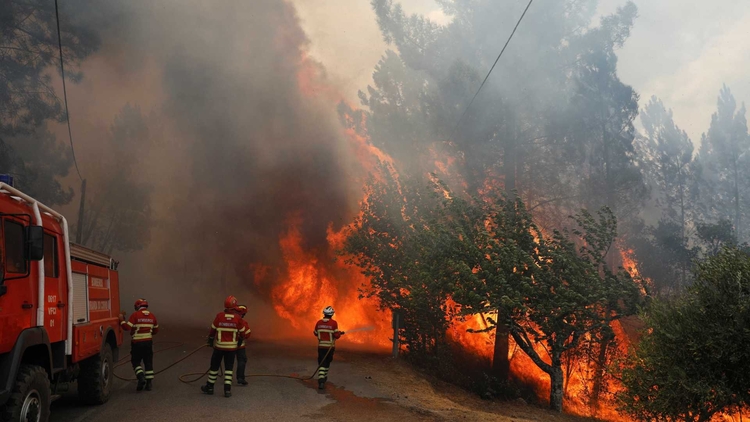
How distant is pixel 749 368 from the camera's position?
28.8 ft

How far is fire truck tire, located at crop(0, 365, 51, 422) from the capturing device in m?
5.90

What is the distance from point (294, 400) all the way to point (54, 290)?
4.71 meters

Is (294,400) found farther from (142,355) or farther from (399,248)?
(399,248)

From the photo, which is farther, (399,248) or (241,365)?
(399,248)

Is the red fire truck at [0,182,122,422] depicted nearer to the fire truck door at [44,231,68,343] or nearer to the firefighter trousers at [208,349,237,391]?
the fire truck door at [44,231,68,343]

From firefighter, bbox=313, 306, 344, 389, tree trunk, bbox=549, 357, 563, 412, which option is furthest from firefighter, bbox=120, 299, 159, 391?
tree trunk, bbox=549, 357, 563, 412

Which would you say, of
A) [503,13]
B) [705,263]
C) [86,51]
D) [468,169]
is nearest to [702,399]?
[705,263]

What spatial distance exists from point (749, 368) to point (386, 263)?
1111 cm

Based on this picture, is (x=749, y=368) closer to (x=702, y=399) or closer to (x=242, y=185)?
(x=702, y=399)

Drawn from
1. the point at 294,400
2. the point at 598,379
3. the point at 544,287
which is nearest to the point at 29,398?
the point at 294,400

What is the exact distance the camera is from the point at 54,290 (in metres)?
7.20

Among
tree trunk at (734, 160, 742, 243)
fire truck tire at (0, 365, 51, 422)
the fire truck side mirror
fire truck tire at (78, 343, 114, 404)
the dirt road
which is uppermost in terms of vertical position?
tree trunk at (734, 160, 742, 243)

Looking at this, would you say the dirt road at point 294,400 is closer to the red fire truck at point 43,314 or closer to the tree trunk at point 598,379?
the red fire truck at point 43,314

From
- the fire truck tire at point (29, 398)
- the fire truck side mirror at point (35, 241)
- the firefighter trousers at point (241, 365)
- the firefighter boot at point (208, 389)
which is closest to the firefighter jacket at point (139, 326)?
the firefighter boot at point (208, 389)
